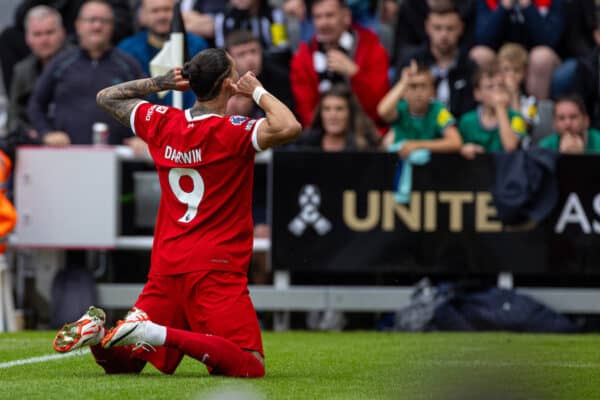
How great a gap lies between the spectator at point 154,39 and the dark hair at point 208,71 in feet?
19.4

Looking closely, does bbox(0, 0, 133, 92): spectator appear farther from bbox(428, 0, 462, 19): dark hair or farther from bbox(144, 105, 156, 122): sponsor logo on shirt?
bbox(144, 105, 156, 122): sponsor logo on shirt

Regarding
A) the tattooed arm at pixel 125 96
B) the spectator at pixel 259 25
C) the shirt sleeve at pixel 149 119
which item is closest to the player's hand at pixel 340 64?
the spectator at pixel 259 25

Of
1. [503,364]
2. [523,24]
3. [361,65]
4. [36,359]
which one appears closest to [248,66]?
[361,65]

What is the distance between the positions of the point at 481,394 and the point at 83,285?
776cm

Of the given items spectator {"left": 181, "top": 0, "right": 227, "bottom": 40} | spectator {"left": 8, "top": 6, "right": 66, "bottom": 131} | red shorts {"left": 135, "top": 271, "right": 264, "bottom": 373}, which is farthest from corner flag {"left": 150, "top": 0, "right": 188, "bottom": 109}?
red shorts {"left": 135, "top": 271, "right": 264, "bottom": 373}

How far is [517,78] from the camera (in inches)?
530

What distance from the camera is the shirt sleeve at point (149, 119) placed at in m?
7.63

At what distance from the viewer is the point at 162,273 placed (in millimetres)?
7613

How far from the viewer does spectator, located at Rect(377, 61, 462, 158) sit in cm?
1265

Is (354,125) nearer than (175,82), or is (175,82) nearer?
(175,82)

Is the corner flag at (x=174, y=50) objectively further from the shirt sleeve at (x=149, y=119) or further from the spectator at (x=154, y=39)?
the shirt sleeve at (x=149, y=119)

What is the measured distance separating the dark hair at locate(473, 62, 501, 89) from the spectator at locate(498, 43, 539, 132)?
125 mm

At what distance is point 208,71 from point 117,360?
64.2 inches

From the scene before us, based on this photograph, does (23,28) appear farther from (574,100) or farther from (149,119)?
(149,119)
